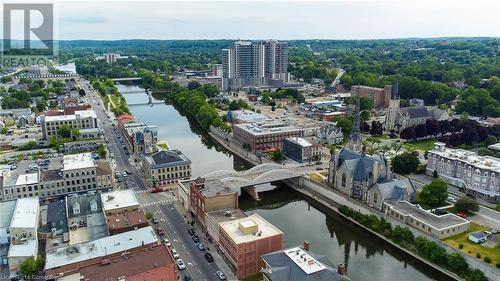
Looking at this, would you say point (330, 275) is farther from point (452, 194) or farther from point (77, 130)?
point (77, 130)

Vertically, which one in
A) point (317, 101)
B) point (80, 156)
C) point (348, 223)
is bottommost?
point (348, 223)

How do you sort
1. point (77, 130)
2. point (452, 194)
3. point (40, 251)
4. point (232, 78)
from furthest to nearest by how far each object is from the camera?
point (232, 78) < point (77, 130) < point (452, 194) < point (40, 251)

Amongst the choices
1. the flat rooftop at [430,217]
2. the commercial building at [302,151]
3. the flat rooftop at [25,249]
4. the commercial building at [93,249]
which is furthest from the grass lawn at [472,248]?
the flat rooftop at [25,249]

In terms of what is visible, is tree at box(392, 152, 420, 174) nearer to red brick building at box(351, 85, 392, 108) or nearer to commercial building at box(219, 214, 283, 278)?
commercial building at box(219, 214, 283, 278)

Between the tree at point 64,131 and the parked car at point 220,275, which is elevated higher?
the tree at point 64,131

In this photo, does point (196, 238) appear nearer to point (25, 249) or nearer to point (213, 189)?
point (213, 189)

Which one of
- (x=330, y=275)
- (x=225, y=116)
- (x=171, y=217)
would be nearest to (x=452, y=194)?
(x=330, y=275)

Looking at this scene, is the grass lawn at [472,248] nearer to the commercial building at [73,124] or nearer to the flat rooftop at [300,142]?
the flat rooftop at [300,142]
